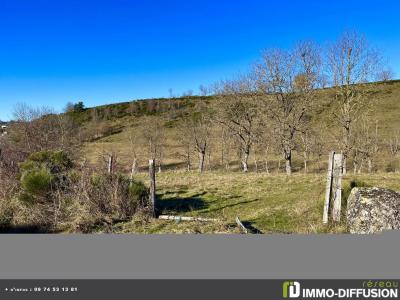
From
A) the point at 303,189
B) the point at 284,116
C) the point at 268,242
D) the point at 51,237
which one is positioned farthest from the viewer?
the point at 284,116

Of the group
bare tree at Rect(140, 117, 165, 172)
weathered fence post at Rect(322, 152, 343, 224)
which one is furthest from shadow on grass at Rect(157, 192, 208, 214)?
bare tree at Rect(140, 117, 165, 172)

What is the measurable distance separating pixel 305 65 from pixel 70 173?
2748 centimetres

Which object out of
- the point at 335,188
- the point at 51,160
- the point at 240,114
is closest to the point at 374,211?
the point at 335,188

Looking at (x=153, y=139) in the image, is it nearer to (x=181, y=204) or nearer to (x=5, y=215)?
(x=181, y=204)

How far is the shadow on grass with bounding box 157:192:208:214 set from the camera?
1619cm

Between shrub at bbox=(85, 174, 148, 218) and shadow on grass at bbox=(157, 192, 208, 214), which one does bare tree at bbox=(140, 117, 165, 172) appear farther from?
shrub at bbox=(85, 174, 148, 218)

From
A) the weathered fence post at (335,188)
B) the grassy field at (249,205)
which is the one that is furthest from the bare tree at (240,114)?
the weathered fence post at (335,188)

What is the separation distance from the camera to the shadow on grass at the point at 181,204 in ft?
53.1

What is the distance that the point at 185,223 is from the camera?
12.6 m
